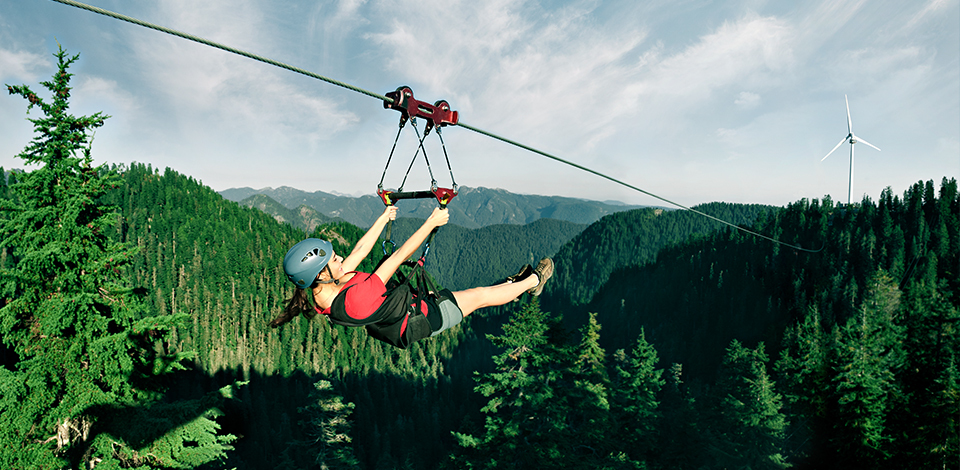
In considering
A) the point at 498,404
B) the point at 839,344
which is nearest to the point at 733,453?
the point at 839,344

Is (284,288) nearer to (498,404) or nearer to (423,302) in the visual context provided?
(498,404)

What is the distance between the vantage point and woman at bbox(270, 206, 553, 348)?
527 cm

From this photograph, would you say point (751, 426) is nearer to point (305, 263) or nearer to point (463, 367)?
point (305, 263)

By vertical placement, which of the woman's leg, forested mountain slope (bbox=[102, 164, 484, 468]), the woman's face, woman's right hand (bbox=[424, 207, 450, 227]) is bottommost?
forested mountain slope (bbox=[102, 164, 484, 468])

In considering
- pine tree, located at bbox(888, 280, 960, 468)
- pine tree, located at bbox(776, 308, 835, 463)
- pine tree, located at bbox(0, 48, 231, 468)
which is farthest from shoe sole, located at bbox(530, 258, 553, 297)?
pine tree, located at bbox(776, 308, 835, 463)

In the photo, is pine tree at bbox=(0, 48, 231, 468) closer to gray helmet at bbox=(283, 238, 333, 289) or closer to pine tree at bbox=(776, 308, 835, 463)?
gray helmet at bbox=(283, 238, 333, 289)

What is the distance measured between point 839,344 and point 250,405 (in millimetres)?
78955

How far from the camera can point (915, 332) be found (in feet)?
112

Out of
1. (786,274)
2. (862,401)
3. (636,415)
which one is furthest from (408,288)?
(786,274)

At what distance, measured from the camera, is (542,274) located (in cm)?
762

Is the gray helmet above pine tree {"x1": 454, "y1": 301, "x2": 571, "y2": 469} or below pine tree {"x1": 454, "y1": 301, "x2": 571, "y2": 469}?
above

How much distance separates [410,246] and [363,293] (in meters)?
0.81

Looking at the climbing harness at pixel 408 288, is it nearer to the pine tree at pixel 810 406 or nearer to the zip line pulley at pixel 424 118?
the zip line pulley at pixel 424 118

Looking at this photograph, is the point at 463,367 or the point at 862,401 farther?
the point at 463,367
